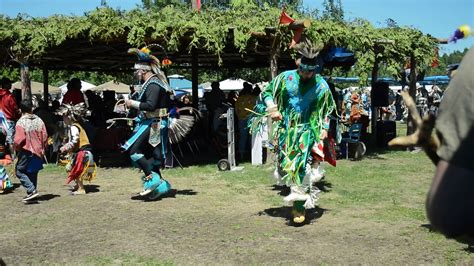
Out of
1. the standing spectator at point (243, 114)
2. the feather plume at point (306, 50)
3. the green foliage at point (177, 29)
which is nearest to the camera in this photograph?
the feather plume at point (306, 50)

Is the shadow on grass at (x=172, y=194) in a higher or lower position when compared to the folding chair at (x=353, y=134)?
lower

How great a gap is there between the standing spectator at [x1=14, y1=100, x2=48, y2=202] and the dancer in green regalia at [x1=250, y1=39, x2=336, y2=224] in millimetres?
3261

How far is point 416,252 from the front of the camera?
5.12m

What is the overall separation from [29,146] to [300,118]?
3716 mm

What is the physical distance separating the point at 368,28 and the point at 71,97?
6.11 metres

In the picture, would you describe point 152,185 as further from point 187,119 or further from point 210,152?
point 210,152

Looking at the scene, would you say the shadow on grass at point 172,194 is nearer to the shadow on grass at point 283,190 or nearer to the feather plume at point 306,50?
the shadow on grass at point 283,190

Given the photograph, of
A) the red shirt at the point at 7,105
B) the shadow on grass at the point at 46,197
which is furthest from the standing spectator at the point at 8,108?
the shadow on grass at the point at 46,197

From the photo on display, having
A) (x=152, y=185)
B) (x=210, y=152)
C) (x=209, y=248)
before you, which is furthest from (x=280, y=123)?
(x=210, y=152)

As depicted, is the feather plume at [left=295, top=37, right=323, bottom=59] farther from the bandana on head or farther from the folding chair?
the folding chair

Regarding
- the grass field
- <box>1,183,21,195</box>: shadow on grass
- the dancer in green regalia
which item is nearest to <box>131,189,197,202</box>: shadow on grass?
the grass field

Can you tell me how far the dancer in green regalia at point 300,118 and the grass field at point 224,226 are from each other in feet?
1.50

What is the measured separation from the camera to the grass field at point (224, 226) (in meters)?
5.07

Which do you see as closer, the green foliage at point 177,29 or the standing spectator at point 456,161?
the standing spectator at point 456,161
